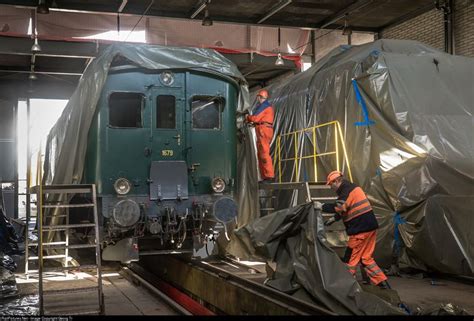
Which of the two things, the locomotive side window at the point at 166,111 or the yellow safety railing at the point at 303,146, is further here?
the yellow safety railing at the point at 303,146

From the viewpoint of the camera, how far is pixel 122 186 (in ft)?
27.9

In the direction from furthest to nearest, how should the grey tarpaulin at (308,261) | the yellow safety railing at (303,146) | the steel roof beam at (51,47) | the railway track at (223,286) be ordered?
1. the steel roof beam at (51,47)
2. the yellow safety railing at (303,146)
3. the railway track at (223,286)
4. the grey tarpaulin at (308,261)

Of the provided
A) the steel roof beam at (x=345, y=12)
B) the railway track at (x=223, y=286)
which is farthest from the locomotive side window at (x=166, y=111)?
the steel roof beam at (x=345, y=12)

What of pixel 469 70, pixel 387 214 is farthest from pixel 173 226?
pixel 469 70

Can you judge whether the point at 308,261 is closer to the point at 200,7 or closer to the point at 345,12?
the point at 200,7

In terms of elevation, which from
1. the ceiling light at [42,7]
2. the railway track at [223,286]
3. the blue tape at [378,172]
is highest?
the ceiling light at [42,7]

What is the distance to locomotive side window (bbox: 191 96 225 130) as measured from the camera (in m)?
9.29

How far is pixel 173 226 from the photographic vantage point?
874cm

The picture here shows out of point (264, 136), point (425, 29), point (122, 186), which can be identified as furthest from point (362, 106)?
point (425, 29)

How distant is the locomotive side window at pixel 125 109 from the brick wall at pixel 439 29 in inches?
312

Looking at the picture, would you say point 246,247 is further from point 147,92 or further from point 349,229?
point 147,92

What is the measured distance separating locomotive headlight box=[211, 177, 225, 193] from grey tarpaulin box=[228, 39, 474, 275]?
75 cm

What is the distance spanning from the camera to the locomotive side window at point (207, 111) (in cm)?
929

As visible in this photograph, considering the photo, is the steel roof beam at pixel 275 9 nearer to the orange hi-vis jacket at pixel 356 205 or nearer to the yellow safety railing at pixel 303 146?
the yellow safety railing at pixel 303 146
